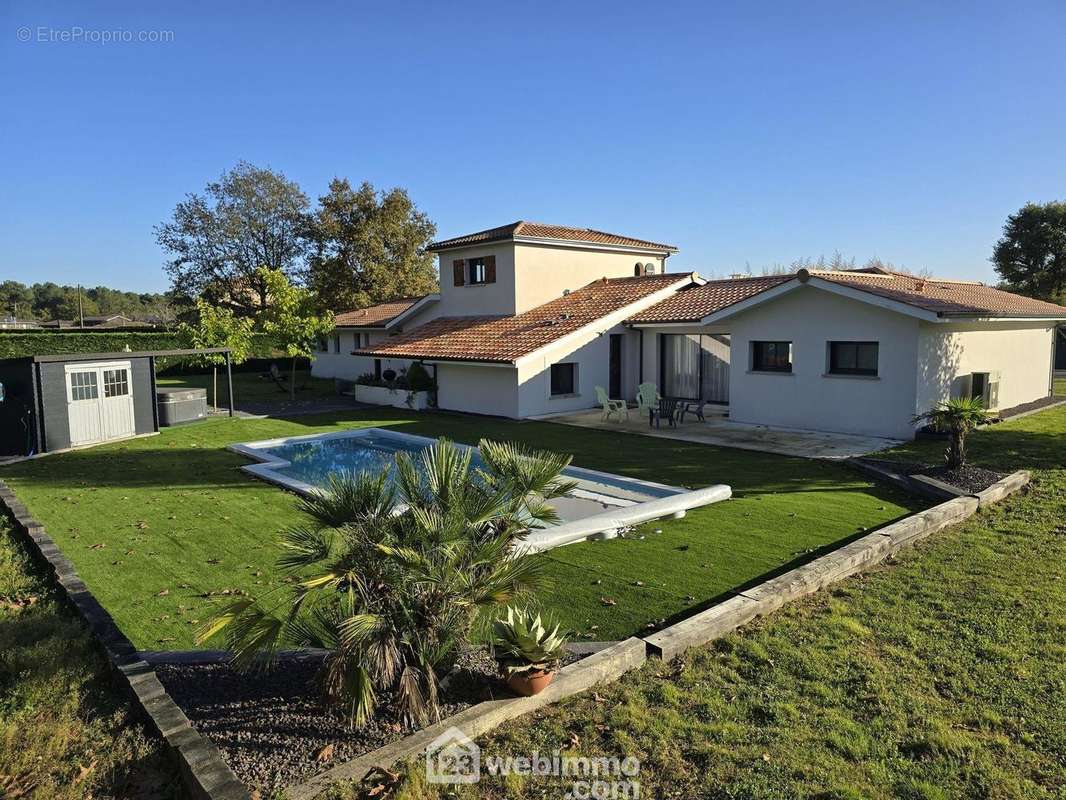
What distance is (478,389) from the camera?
24.6m

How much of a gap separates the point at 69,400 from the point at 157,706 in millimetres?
16351

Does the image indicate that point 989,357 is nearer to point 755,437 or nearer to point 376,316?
point 755,437

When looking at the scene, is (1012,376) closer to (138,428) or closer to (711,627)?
(711,627)

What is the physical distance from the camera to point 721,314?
2056 cm

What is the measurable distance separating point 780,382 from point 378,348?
1665 cm

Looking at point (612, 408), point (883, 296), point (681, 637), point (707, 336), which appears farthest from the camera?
point (707, 336)

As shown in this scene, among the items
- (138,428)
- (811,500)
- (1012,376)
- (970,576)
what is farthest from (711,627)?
(1012,376)

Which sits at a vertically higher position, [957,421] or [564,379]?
[564,379]

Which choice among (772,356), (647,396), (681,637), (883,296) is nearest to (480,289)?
(647,396)

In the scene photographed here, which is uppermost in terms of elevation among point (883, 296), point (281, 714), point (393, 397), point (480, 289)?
point (480, 289)

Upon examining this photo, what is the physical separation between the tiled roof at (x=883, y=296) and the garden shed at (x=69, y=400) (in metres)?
15.9

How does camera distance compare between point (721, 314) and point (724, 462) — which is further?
point (721, 314)

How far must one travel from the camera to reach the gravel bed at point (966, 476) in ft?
38.9

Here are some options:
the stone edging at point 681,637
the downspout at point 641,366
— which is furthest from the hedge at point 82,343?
the stone edging at point 681,637
